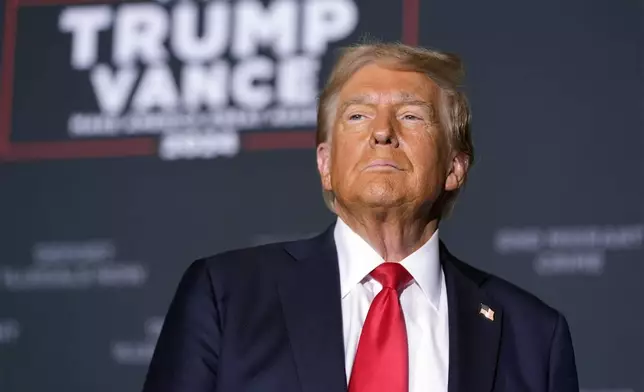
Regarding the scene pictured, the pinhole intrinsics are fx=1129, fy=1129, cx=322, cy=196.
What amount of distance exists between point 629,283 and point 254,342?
1.74 meters

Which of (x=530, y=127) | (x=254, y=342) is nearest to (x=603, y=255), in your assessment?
(x=530, y=127)

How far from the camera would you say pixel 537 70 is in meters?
3.57

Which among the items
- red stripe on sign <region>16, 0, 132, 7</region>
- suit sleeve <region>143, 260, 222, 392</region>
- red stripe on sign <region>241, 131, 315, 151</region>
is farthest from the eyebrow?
red stripe on sign <region>16, 0, 132, 7</region>

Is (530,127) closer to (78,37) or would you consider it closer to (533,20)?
(533,20)

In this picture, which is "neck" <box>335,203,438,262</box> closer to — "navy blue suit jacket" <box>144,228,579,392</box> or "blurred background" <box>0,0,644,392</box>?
"navy blue suit jacket" <box>144,228,579,392</box>

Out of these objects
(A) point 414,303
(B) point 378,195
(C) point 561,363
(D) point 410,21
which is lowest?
(C) point 561,363

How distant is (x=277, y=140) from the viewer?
3.63 meters

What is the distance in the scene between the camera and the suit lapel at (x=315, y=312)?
1.89 metres

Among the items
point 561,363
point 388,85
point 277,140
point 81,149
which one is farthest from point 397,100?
point 81,149

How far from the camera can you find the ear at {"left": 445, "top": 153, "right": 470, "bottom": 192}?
7.48 feet

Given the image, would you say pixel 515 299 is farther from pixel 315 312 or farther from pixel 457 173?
pixel 315 312

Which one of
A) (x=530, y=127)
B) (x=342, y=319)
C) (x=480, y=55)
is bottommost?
(x=342, y=319)

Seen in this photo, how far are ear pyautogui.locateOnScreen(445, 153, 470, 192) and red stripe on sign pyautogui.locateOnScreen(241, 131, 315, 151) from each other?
51.6 inches

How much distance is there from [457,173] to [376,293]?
1.18 ft
